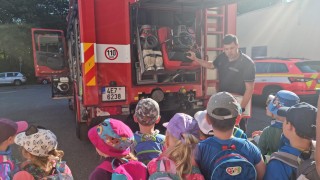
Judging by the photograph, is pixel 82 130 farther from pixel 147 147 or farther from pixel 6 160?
pixel 147 147

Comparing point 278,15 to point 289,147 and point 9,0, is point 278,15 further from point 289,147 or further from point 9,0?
point 9,0

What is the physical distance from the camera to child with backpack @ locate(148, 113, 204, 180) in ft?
5.48

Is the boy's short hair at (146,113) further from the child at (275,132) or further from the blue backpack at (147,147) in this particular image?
the child at (275,132)

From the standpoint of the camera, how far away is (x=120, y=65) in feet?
14.8

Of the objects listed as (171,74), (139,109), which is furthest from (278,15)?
(139,109)

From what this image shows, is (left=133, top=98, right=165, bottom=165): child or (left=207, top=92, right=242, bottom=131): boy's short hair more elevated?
(left=207, top=92, right=242, bottom=131): boy's short hair

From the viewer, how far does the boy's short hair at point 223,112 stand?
69.6 inches

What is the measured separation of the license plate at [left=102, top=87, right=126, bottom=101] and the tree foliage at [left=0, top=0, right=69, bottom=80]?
2987 cm

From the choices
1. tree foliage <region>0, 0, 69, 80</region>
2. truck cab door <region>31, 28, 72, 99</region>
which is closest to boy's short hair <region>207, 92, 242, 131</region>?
truck cab door <region>31, 28, 72, 99</region>

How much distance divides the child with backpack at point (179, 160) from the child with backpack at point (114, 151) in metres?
0.11

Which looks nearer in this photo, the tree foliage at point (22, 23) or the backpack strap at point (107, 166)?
the backpack strap at point (107, 166)

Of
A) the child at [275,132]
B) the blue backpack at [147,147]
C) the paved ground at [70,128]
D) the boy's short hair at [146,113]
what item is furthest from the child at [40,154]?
the paved ground at [70,128]

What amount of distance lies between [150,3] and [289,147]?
11.0 feet

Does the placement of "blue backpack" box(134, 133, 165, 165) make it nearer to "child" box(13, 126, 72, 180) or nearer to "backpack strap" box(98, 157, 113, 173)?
"backpack strap" box(98, 157, 113, 173)
